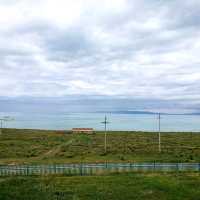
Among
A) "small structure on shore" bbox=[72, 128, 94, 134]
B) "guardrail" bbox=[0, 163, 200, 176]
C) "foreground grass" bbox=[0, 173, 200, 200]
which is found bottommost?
"foreground grass" bbox=[0, 173, 200, 200]

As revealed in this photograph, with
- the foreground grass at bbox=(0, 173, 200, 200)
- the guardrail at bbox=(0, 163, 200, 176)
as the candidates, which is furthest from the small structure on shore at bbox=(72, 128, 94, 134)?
the foreground grass at bbox=(0, 173, 200, 200)

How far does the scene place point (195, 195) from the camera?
22594 mm

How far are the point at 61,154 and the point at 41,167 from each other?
639 inches

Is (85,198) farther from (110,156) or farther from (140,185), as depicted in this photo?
(110,156)

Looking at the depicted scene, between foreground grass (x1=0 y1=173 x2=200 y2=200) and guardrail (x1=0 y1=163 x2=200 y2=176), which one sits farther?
guardrail (x1=0 y1=163 x2=200 y2=176)

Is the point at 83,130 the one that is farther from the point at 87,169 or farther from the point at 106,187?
the point at 106,187

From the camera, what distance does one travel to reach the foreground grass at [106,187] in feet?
73.7

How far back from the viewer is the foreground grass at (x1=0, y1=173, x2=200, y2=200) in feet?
73.7

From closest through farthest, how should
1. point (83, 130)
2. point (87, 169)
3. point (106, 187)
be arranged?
point (106, 187) → point (87, 169) → point (83, 130)

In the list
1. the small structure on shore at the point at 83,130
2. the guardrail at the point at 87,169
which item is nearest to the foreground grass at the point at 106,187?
the guardrail at the point at 87,169

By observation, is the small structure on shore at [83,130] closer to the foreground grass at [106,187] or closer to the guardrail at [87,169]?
the guardrail at [87,169]

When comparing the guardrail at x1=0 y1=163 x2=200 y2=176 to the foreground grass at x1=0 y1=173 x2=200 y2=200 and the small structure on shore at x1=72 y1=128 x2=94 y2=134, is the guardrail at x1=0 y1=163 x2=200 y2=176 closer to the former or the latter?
the foreground grass at x1=0 y1=173 x2=200 y2=200

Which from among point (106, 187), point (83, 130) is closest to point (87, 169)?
point (106, 187)

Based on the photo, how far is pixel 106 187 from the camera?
2483cm
